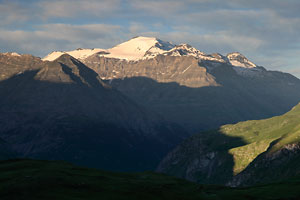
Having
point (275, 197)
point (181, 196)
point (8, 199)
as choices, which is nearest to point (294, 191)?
point (275, 197)

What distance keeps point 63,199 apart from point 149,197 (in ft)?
90.0

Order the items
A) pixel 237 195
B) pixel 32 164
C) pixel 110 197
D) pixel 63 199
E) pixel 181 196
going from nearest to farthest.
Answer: pixel 63 199
pixel 110 197
pixel 181 196
pixel 237 195
pixel 32 164

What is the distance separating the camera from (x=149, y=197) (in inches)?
5512

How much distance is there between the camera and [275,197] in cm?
15500

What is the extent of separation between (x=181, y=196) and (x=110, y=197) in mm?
27563

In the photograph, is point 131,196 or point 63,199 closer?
point 63,199

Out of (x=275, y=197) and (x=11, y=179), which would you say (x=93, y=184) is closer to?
(x=11, y=179)

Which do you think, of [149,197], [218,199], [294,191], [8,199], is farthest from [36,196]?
[294,191]

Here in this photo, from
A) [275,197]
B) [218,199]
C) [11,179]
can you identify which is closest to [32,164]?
[11,179]

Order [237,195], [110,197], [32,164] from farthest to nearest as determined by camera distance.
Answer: [32,164] < [237,195] < [110,197]

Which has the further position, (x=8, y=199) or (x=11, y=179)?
(x=11, y=179)

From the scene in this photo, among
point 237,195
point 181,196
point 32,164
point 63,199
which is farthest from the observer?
point 32,164

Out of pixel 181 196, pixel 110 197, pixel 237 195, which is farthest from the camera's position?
pixel 237 195

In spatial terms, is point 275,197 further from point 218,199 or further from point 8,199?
point 8,199
